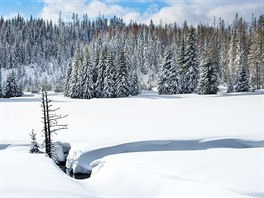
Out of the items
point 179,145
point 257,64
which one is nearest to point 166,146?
point 179,145

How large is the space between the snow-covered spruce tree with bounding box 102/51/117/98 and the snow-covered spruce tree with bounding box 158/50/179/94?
9.24m

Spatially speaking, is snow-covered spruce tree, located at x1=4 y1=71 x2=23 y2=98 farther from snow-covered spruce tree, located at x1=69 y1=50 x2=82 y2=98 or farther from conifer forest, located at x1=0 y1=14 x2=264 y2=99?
snow-covered spruce tree, located at x1=69 y1=50 x2=82 y2=98

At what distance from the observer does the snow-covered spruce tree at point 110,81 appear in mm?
57991

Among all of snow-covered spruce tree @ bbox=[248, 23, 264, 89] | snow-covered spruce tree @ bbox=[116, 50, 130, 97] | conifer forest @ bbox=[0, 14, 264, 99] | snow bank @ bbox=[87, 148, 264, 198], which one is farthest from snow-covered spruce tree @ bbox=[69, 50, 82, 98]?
snow bank @ bbox=[87, 148, 264, 198]

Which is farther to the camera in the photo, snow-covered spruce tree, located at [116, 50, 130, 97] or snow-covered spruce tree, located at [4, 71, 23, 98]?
snow-covered spruce tree, located at [4, 71, 23, 98]

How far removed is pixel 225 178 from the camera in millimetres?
11281

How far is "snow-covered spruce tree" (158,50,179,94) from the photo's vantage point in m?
60.1

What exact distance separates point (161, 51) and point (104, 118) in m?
90.1

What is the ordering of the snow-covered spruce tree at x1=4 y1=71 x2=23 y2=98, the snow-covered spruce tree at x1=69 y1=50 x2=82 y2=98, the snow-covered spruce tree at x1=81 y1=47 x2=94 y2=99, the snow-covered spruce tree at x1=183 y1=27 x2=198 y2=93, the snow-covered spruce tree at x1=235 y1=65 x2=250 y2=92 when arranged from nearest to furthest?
the snow-covered spruce tree at x1=81 y1=47 x2=94 y2=99, the snow-covered spruce tree at x1=235 y1=65 x2=250 y2=92, the snow-covered spruce tree at x1=69 y1=50 x2=82 y2=98, the snow-covered spruce tree at x1=183 y1=27 x2=198 y2=93, the snow-covered spruce tree at x1=4 y1=71 x2=23 y2=98

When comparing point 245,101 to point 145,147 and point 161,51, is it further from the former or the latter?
point 161,51

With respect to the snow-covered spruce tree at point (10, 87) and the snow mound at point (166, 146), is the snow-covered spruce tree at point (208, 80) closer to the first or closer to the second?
the snow mound at point (166, 146)

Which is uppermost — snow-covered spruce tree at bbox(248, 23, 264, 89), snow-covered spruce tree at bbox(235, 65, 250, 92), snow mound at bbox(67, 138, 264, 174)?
snow-covered spruce tree at bbox(248, 23, 264, 89)

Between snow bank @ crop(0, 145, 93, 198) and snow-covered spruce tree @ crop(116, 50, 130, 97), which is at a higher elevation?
snow-covered spruce tree @ crop(116, 50, 130, 97)

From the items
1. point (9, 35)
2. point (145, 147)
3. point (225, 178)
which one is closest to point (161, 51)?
point (9, 35)
